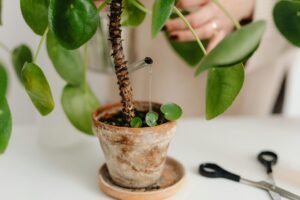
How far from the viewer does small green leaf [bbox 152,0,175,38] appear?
400 mm

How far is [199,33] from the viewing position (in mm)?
754

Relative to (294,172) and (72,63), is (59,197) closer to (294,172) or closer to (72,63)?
(72,63)

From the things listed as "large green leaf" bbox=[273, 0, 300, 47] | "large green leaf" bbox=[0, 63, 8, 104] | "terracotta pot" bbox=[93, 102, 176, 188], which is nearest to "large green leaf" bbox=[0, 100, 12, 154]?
"large green leaf" bbox=[0, 63, 8, 104]

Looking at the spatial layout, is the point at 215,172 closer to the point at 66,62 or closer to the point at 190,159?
the point at 190,159

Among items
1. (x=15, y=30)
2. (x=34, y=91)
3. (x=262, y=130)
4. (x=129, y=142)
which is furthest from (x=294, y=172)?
(x=15, y=30)

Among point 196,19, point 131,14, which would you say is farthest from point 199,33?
point 131,14

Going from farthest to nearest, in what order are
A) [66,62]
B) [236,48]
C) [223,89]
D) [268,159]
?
1. [268,159]
2. [66,62]
3. [223,89]
4. [236,48]

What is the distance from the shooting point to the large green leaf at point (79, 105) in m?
0.63

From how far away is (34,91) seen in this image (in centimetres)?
48

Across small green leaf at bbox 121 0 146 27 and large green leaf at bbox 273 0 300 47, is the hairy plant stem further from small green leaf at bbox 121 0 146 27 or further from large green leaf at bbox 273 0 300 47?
large green leaf at bbox 273 0 300 47

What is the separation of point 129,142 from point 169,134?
0.05 m

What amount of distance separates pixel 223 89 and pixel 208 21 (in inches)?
11.8

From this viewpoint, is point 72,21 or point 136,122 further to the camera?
point 136,122

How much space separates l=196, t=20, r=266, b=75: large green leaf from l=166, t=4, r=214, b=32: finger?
0.34 meters
